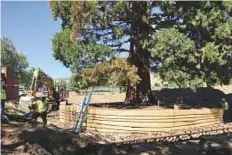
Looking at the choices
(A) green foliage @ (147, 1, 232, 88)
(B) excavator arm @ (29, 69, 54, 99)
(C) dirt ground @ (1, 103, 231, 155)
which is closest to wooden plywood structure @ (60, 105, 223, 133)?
(A) green foliage @ (147, 1, 232, 88)

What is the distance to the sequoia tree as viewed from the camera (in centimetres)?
1942

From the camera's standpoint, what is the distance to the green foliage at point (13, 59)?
58969 mm

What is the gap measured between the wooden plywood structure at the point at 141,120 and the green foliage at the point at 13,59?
130ft

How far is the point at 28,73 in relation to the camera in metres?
57.9

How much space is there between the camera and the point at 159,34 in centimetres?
1945

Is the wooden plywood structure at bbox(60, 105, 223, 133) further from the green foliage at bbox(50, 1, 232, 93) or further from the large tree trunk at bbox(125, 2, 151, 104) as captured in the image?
the large tree trunk at bbox(125, 2, 151, 104)

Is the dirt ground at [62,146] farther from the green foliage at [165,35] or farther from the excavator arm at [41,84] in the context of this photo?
the excavator arm at [41,84]

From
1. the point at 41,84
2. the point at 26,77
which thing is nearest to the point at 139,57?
the point at 41,84

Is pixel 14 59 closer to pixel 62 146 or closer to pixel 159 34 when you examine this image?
pixel 159 34

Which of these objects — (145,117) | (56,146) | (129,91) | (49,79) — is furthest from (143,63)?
(56,146)

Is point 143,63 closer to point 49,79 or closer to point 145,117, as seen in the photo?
point 145,117

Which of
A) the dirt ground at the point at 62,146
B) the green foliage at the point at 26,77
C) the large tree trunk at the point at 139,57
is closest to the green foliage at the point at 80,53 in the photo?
the large tree trunk at the point at 139,57

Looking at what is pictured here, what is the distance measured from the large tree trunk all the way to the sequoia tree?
52 mm

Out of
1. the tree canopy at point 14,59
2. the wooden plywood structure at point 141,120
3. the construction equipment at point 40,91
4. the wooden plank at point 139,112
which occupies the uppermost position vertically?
the tree canopy at point 14,59
